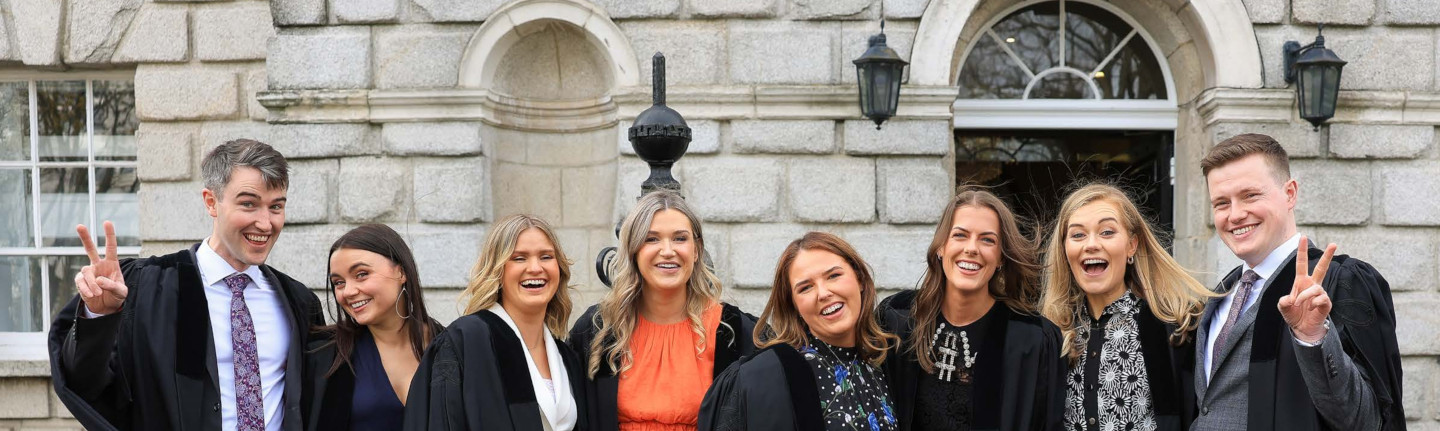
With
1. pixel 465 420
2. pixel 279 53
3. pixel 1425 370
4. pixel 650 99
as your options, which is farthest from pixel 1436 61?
pixel 279 53

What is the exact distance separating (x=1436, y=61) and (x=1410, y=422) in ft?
6.99

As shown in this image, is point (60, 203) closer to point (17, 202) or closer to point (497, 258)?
point (17, 202)

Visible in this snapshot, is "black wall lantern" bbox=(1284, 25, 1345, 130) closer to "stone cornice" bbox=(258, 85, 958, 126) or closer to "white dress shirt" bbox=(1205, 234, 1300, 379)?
"stone cornice" bbox=(258, 85, 958, 126)

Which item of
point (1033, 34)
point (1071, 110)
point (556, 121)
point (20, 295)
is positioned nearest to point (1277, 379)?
point (1071, 110)

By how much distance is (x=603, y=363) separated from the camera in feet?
10.9

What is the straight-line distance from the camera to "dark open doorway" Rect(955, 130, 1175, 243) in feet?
21.9

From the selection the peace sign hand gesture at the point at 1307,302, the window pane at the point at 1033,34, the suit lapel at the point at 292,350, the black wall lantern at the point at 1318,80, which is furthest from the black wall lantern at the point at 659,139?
the black wall lantern at the point at 1318,80

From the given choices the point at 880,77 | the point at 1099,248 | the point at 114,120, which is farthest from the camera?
the point at 114,120

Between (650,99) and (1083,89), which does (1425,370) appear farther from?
(650,99)

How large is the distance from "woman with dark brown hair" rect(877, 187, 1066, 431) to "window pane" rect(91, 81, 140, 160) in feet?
19.7

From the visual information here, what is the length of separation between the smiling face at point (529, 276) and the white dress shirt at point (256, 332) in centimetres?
80

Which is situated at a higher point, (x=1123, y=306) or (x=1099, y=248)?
(x=1099, y=248)

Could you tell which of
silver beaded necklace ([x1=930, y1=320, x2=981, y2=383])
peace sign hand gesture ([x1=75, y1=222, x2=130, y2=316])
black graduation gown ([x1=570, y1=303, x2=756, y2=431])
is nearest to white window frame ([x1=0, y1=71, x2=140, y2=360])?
peace sign hand gesture ([x1=75, y1=222, x2=130, y2=316])

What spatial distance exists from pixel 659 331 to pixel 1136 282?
5.06 feet
